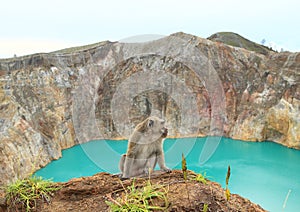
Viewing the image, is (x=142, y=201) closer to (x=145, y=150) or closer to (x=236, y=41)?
(x=145, y=150)

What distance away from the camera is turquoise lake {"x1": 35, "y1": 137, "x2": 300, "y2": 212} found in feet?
34.1

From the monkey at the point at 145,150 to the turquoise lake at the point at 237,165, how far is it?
4.31 meters

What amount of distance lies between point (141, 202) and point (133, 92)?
61.6 ft

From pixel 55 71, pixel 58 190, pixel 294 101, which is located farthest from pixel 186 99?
pixel 58 190

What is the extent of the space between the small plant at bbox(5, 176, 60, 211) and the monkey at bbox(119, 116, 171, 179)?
121 cm

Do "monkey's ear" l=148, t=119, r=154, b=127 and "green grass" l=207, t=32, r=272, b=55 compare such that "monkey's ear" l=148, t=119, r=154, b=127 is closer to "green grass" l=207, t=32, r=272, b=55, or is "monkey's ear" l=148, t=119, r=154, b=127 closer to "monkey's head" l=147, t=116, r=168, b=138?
"monkey's head" l=147, t=116, r=168, b=138

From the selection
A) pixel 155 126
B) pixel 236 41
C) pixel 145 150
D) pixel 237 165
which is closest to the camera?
pixel 145 150

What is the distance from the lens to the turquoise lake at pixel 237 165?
1041 centimetres

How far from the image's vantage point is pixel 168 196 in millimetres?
2172

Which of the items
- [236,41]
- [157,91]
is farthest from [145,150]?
[236,41]

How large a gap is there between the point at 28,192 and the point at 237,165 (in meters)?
13.6

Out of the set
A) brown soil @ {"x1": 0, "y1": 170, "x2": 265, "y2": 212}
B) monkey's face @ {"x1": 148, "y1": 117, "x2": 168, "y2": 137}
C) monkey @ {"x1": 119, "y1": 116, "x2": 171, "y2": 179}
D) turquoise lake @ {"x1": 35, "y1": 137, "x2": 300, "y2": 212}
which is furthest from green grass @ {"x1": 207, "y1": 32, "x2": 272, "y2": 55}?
brown soil @ {"x1": 0, "y1": 170, "x2": 265, "y2": 212}

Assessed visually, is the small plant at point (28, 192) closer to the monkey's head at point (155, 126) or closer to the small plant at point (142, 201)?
the small plant at point (142, 201)

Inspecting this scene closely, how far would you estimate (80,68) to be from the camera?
20719mm
